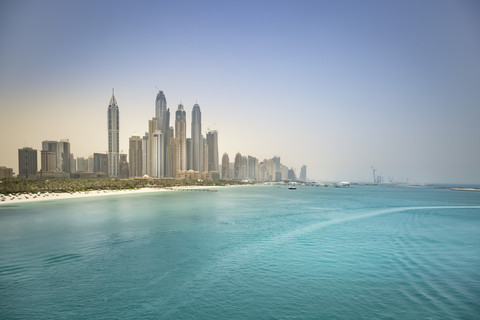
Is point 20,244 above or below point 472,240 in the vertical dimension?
above

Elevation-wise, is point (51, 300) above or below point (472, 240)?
above

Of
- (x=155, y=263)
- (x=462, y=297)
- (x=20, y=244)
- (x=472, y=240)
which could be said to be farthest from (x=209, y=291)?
(x=472, y=240)

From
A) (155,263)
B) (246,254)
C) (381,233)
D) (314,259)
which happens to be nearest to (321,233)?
(381,233)

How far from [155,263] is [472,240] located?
42.9 m

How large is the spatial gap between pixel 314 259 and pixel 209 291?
42.0ft

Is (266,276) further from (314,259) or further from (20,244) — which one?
(20,244)

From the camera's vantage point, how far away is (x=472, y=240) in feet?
120

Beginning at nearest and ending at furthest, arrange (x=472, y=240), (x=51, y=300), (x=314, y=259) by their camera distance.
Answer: (x=51, y=300), (x=314, y=259), (x=472, y=240)

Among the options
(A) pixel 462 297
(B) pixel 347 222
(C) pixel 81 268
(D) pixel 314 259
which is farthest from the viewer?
(B) pixel 347 222

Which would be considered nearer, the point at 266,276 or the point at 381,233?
the point at 266,276

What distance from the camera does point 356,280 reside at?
20.8 metres

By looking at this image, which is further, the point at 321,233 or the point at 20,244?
the point at 321,233

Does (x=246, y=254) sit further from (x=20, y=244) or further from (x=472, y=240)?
(x=472, y=240)

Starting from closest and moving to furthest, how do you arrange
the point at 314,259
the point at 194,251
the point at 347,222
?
1. the point at 314,259
2. the point at 194,251
3. the point at 347,222
